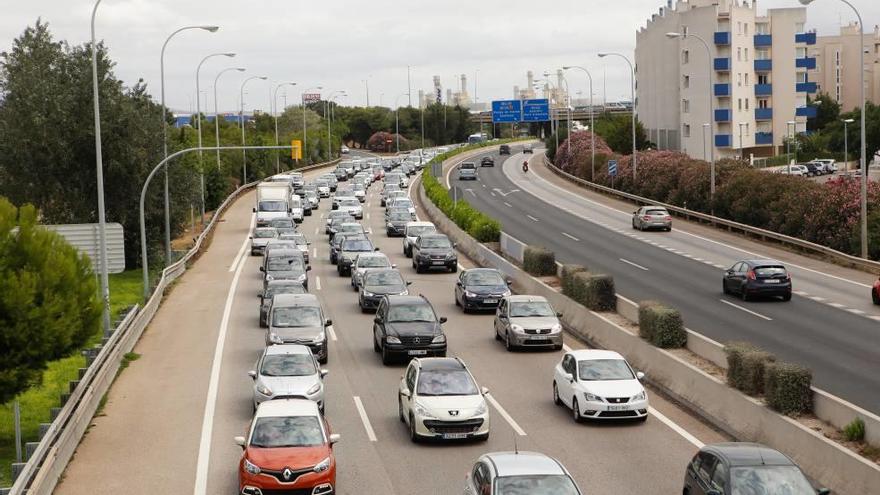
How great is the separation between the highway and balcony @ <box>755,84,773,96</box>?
249ft

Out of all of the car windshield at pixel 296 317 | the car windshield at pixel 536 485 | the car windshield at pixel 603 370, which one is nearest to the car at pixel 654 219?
the car windshield at pixel 296 317

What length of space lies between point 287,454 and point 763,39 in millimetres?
94976

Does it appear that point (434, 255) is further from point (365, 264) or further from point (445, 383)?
point (445, 383)

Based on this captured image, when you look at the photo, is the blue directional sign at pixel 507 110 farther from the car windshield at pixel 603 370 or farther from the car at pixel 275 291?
the car windshield at pixel 603 370

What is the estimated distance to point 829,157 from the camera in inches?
5079

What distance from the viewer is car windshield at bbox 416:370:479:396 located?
842 inches

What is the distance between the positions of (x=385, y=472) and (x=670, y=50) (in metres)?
92.5

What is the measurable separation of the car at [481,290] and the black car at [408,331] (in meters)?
6.82

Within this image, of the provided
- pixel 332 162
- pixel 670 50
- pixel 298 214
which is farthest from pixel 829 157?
pixel 298 214

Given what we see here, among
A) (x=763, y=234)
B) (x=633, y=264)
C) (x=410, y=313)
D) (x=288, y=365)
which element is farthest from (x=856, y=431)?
(x=763, y=234)

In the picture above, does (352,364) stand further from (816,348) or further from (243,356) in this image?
(816,348)

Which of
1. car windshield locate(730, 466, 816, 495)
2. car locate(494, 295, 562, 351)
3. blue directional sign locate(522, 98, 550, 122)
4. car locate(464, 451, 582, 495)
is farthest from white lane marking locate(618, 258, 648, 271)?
blue directional sign locate(522, 98, 550, 122)

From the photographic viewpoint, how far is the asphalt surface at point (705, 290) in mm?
27906

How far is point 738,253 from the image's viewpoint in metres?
51.2
